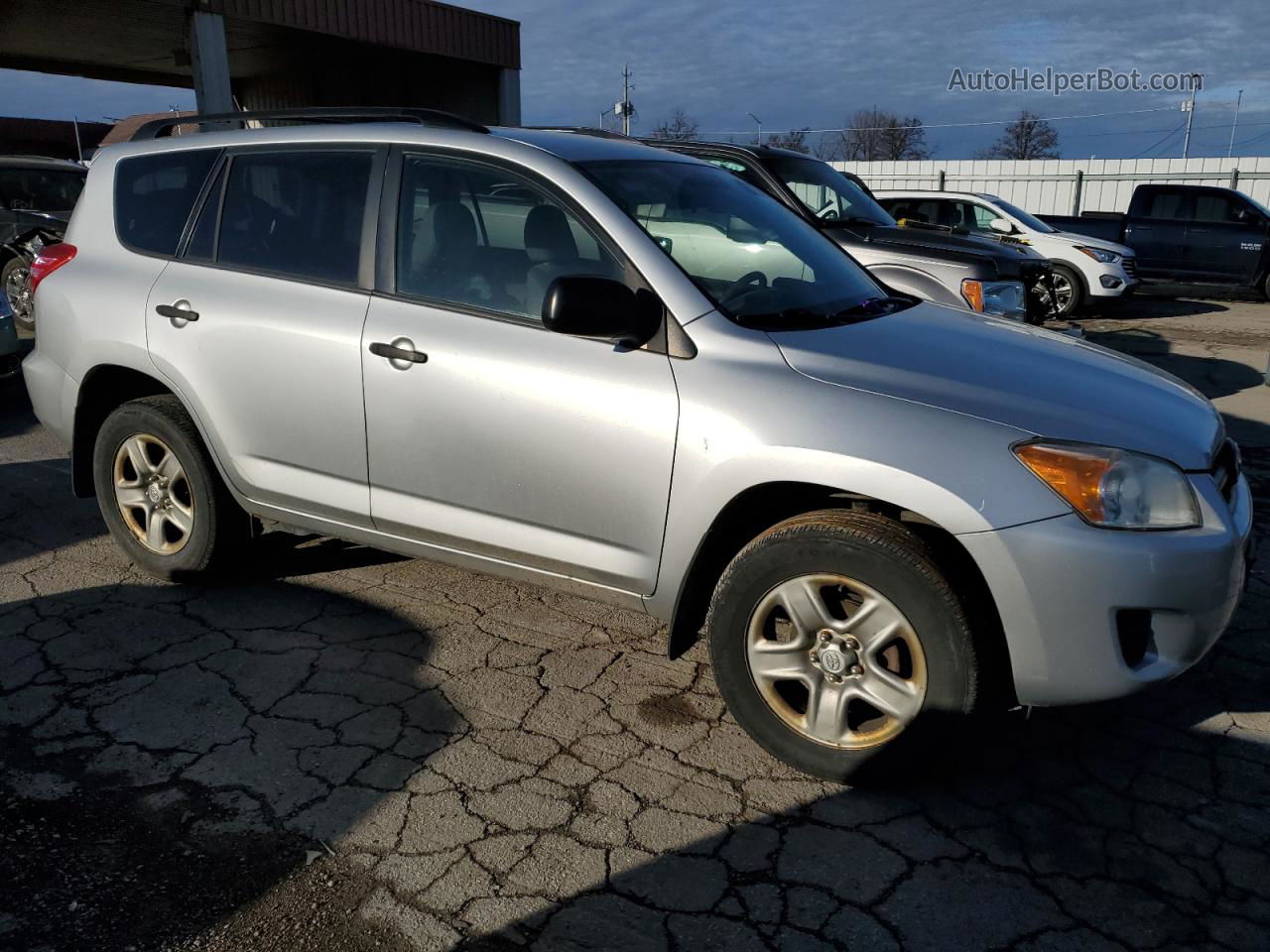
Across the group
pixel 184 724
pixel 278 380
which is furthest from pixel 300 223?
pixel 184 724

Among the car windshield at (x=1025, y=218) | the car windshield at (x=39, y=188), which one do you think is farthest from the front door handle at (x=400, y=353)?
the car windshield at (x=1025, y=218)

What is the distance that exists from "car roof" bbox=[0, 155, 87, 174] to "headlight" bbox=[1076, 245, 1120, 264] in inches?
473

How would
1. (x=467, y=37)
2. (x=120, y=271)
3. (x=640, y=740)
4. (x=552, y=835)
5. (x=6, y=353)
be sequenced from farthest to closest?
(x=467, y=37)
(x=6, y=353)
(x=120, y=271)
(x=640, y=740)
(x=552, y=835)

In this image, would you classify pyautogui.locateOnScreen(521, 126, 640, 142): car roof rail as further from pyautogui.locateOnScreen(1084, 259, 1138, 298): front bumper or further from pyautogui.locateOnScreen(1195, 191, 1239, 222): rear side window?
pyautogui.locateOnScreen(1195, 191, 1239, 222): rear side window

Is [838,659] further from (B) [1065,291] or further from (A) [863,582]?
(B) [1065,291]

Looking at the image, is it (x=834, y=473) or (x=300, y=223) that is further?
(x=300, y=223)

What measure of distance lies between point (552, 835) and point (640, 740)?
22.3 inches

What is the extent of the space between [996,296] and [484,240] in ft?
16.6

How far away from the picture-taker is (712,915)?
251 centimetres

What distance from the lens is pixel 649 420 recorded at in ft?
10.1

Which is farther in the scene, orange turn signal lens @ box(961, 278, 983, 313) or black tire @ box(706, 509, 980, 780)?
orange turn signal lens @ box(961, 278, 983, 313)

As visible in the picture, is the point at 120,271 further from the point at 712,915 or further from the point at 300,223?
the point at 712,915

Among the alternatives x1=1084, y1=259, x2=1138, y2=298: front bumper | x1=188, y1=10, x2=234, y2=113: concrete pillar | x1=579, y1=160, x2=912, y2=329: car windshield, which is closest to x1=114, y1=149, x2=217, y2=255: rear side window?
x1=579, y1=160, x2=912, y2=329: car windshield

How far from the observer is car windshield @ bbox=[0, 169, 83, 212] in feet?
36.4
